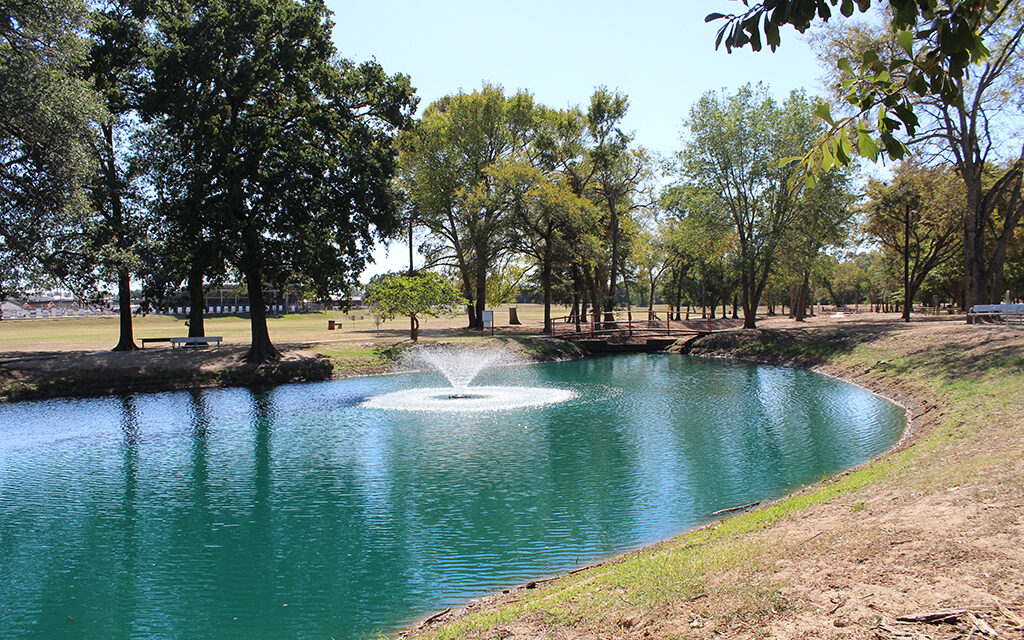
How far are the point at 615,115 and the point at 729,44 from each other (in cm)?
4469

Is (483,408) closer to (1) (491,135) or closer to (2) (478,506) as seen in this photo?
(2) (478,506)

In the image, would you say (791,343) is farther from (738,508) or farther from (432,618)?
(432,618)

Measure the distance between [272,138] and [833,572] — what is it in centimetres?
2969

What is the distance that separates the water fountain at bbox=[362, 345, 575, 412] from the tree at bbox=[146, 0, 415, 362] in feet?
22.9

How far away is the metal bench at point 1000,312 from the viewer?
30531mm

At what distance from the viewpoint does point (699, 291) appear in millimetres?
92375

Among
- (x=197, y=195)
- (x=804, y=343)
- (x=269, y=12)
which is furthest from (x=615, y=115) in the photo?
(x=197, y=195)

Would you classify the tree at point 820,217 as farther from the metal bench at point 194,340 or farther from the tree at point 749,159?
the metal bench at point 194,340

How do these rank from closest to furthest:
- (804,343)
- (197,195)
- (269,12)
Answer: (197,195) < (269,12) < (804,343)

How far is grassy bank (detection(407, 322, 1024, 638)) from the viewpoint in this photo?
194 inches

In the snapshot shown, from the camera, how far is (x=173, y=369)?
29438 millimetres

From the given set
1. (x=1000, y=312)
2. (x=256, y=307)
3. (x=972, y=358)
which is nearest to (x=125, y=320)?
(x=256, y=307)

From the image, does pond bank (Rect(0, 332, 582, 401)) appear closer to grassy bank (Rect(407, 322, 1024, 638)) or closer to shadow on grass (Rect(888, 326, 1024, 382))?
shadow on grass (Rect(888, 326, 1024, 382))

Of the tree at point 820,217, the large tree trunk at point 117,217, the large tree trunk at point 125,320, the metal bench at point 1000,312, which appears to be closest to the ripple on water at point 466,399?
the large tree trunk at point 117,217
